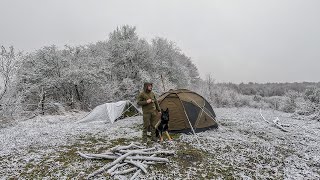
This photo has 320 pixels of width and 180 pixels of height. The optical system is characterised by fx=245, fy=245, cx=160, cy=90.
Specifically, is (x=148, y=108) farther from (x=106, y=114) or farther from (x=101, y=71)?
(x=101, y=71)

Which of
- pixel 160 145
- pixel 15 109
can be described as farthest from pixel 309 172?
pixel 15 109

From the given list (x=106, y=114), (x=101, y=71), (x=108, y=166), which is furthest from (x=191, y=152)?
(x=101, y=71)

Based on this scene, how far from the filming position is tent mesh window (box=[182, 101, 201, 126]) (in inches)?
454

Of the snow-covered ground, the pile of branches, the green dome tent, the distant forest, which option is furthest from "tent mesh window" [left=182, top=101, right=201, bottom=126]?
the distant forest

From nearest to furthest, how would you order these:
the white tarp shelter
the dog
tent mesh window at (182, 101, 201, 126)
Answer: the dog
tent mesh window at (182, 101, 201, 126)
the white tarp shelter

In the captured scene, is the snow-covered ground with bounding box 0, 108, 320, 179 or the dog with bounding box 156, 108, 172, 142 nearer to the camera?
the snow-covered ground with bounding box 0, 108, 320, 179

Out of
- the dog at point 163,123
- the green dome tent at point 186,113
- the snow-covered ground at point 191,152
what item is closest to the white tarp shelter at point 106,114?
the snow-covered ground at point 191,152

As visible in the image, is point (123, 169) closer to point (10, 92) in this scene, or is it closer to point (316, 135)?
point (316, 135)

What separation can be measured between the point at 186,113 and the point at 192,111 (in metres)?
0.41

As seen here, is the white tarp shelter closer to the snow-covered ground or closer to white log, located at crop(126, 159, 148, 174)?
the snow-covered ground

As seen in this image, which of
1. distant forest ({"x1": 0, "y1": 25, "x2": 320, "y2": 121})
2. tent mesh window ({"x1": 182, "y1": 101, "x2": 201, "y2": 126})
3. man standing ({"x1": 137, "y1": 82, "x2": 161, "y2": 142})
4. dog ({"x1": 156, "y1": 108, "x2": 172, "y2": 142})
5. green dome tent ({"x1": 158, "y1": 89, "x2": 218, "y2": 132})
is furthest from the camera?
distant forest ({"x1": 0, "y1": 25, "x2": 320, "y2": 121})

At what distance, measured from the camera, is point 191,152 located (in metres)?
8.59

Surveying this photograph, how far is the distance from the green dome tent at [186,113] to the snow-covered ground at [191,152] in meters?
0.58

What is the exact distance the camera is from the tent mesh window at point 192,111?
11.5m
